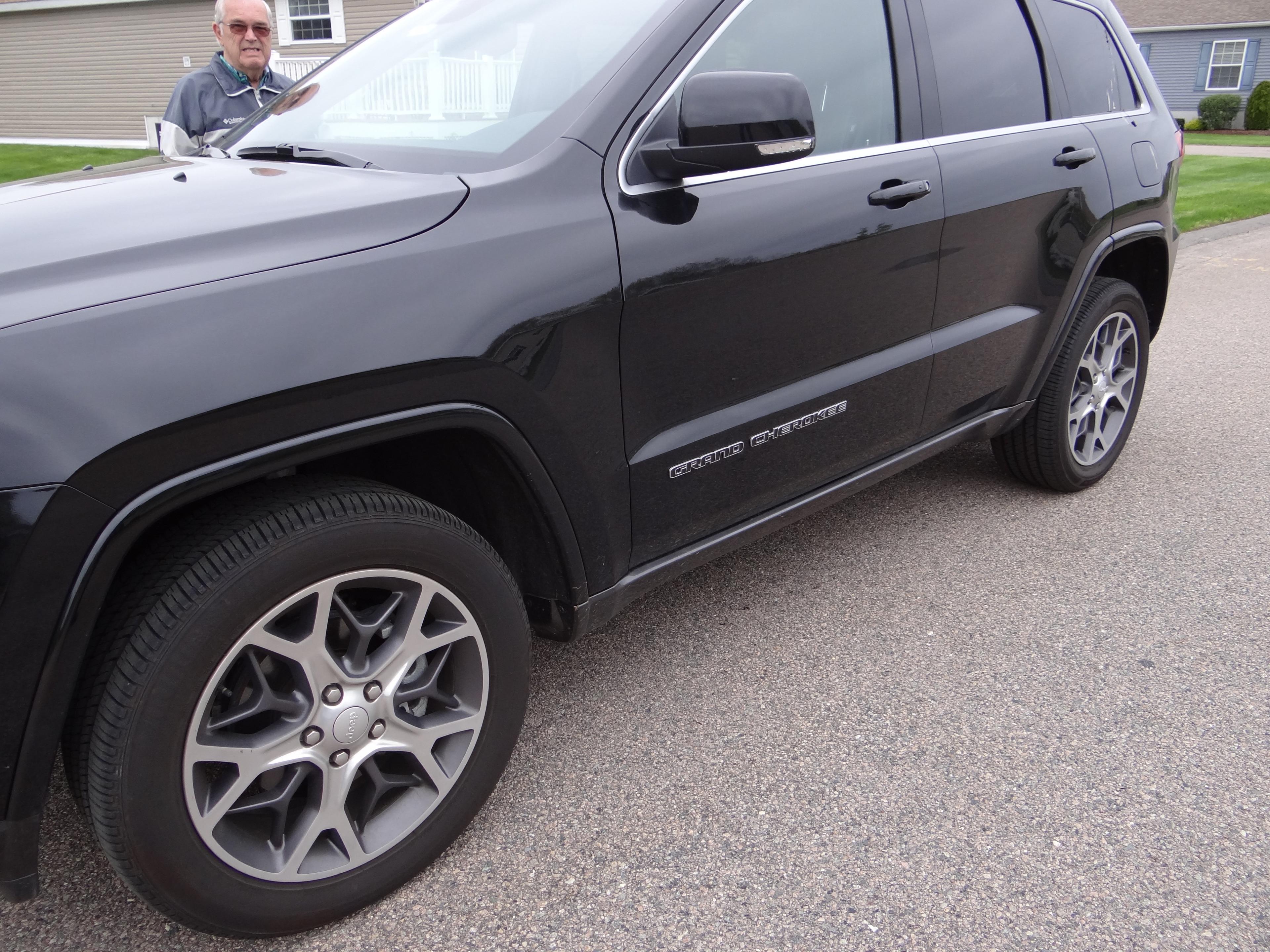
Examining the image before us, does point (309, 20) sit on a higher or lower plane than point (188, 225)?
higher

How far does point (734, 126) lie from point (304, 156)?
102 centimetres

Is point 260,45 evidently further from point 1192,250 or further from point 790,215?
point 1192,250

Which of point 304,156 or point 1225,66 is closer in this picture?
point 304,156

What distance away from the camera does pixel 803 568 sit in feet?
11.1

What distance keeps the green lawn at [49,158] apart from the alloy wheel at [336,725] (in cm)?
1540

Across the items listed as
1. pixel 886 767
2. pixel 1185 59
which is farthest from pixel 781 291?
pixel 1185 59

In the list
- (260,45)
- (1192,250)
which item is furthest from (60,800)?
(1192,250)

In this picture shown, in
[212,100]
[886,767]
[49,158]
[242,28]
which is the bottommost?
[886,767]

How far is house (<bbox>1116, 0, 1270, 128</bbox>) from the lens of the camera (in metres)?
32.0

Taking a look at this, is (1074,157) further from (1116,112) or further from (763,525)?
(763,525)

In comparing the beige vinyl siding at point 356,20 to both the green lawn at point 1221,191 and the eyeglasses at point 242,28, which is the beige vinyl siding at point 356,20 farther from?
the eyeglasses at point 242,28

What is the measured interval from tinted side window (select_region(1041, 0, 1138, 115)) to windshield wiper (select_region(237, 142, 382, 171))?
2456mm

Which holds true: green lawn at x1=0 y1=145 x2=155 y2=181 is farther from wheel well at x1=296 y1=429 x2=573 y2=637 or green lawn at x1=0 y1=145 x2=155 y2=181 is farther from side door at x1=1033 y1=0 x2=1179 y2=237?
wheel well at x1=296 y1=429 x2=573 y2=637

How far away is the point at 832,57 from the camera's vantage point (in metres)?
2.66
